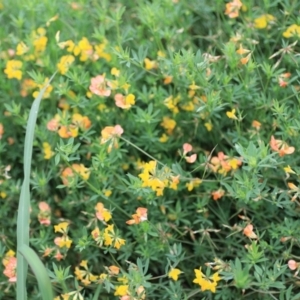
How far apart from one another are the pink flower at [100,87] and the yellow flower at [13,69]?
0.28 meters

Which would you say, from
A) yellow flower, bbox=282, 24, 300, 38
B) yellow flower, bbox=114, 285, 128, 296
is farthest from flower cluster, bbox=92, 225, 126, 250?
yellow flower, bbox=282, 24, 300, 38

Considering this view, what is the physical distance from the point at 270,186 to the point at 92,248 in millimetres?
517

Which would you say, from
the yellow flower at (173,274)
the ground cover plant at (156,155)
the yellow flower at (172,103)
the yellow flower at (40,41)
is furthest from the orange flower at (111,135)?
the yellow flower at (40,41)

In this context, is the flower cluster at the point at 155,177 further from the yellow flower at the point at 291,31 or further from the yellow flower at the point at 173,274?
the yellow flower at the point at 291,31

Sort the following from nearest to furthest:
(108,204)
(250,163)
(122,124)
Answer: (250,163) → (108,204) → (122,124)

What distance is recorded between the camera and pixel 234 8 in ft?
6.26

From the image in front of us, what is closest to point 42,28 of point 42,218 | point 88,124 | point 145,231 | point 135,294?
point 88,124

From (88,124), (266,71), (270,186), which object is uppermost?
(266,71)

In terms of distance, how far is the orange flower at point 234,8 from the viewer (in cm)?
190

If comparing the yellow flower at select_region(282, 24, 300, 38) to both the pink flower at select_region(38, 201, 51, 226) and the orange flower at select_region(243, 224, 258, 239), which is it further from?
the pink flower at select_region(38, 201, 51, 226)

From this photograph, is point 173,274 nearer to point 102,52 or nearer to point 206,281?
point 206,281

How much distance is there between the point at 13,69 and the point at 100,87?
1.11 ft

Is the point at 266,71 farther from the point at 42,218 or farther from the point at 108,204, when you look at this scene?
the point at 42,218

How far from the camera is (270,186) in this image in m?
1.75
